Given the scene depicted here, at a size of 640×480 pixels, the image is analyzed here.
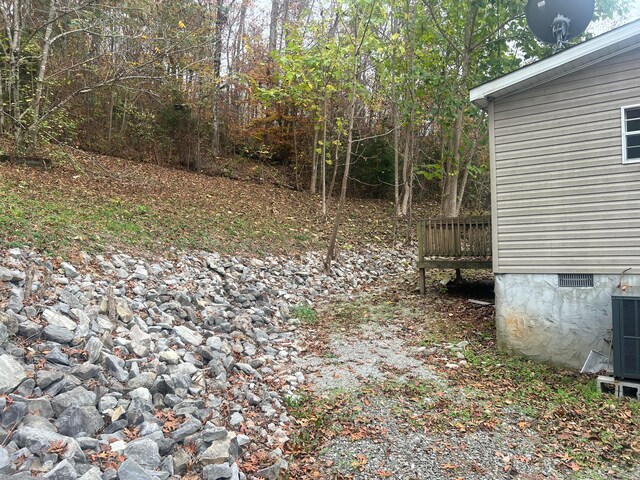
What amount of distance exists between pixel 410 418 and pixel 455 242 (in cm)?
481

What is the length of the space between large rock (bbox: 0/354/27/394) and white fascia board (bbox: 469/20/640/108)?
22.2ft

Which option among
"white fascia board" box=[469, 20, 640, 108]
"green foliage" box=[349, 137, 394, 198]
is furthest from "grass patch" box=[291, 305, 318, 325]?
"green foliage" box=[349, 137, 394, 198]

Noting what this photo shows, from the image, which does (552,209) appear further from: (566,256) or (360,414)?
(360,414)

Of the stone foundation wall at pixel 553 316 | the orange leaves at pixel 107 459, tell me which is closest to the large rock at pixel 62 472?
the orange leaves at pixel 107 459

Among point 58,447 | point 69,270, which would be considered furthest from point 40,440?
point 69,270

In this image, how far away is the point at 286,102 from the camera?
17.1 meters

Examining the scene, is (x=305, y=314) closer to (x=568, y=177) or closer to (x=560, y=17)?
(x=568, y=177)

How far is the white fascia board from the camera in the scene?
5.67 m

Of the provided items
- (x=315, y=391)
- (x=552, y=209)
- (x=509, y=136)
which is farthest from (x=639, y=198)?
(x=315, y=391)

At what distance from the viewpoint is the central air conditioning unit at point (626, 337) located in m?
5.15

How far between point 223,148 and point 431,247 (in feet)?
37.1

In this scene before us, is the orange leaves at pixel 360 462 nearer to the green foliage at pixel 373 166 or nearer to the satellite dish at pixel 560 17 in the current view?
the satellite dish at pixel 560 17

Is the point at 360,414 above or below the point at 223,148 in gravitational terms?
below

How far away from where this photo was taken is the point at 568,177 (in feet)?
20.5
